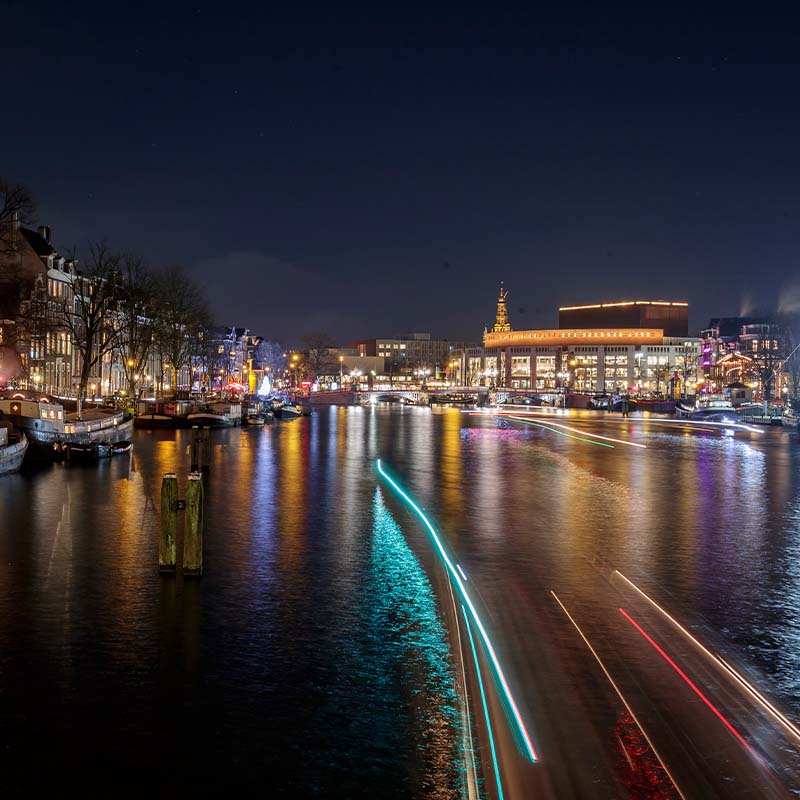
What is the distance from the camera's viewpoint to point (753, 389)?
6993 inches

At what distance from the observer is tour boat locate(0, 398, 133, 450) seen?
4097 centimetres

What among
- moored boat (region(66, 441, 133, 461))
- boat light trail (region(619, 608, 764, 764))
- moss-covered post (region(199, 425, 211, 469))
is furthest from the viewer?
moored boat (region(66, 441, 133, 461))

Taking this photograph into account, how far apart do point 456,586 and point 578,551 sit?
16.2 ft

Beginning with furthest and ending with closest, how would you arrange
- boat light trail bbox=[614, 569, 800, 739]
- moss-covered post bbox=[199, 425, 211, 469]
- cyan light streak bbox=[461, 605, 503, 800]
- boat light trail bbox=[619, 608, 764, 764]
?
moss-covered post bbox=[199, 425, 211, 469]
boat light trail bbox=[614, 569, 800, 739]
boat light trail bbox=[619, 608, 764, 764]
cyan light streak bbox=[461, 605, 503, 800]

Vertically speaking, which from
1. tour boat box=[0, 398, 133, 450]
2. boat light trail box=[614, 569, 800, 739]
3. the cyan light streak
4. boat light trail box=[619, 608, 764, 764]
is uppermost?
tour boat box=[0, 398, 133, 450]

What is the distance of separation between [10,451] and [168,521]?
71.4ft

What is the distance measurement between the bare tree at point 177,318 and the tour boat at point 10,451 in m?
46.8

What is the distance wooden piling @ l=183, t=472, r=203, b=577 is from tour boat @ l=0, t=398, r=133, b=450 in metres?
27.0

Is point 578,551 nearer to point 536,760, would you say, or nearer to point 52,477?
point 536,760

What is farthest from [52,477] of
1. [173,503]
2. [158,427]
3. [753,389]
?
[753,389]

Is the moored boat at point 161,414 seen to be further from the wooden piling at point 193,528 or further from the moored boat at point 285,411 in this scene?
the wooden piling at point 193,528

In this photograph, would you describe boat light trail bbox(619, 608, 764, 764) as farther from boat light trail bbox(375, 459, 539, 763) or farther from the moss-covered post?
the moss-covered post

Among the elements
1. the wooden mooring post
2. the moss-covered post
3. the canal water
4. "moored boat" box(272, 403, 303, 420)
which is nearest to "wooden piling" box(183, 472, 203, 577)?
the canal water

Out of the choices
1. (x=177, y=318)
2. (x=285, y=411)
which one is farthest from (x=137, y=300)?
(x=285, y=411)
